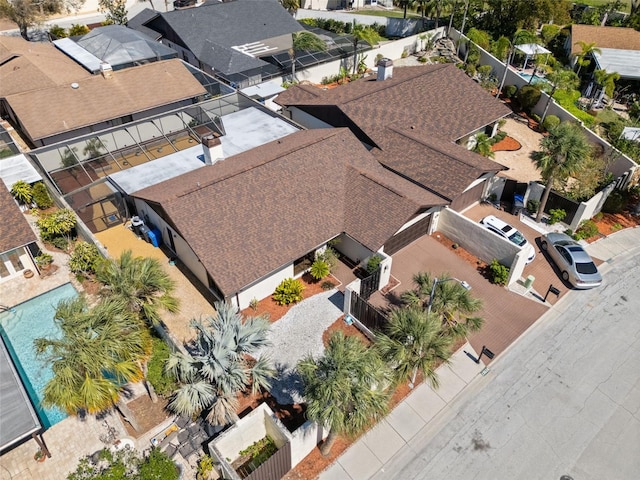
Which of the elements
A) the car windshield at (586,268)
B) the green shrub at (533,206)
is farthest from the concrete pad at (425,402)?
the green shrub at (533,206)

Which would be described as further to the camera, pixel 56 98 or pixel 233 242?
pixel 56 98

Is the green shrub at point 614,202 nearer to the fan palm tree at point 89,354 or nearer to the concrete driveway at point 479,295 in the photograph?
the concrete driveway at point 479,295

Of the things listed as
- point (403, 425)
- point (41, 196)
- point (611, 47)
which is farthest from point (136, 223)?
point (611, 47)

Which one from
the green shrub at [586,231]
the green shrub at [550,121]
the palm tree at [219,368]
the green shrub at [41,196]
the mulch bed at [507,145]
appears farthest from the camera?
the green shrub at [550,121]

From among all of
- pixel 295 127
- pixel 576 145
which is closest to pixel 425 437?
pixel 576 145

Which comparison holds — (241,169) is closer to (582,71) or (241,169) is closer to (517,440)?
(517,440)
